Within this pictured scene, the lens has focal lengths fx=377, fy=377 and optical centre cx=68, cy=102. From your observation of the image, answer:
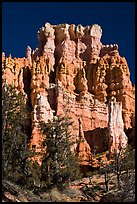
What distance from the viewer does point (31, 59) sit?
73750mm

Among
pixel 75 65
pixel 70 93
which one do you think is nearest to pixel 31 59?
pixel 75 65

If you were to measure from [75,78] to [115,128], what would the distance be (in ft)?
52.8

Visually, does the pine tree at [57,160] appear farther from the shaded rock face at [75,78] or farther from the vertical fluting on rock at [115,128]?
the shaded rock face at [75,78]

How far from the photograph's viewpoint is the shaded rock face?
59781 millimetres

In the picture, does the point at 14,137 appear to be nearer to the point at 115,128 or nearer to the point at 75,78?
the point at 115,128

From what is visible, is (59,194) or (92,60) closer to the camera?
(59,194)

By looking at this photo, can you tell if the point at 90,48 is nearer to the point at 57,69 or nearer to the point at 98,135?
the point at 57,69

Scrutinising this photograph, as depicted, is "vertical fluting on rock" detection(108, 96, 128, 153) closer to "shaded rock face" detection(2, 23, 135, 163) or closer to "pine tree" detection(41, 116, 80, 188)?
"shaded rock face" detection(2, 23, 135, 163)

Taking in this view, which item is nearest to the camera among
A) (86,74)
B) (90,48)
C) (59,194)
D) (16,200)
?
(16,200)

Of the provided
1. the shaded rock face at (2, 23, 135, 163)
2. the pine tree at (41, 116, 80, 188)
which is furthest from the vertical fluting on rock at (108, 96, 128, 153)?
the pine tree at (41, 116, 80, 188)

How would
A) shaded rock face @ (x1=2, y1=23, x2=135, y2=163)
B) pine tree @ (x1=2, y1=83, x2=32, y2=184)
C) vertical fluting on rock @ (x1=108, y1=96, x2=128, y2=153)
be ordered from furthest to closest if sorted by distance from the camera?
shaded rock face @ (x1=2, y1=23, x2=135, y2=163) < vertical fluting on rock @ (x1=108, y1=96, x2=128, y2=153) < pine tree @ (x1=2, y1=83, x2=32, y2=184)

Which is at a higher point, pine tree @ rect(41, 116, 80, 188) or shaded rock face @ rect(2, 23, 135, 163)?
shaded rock face @ rect(2, 23, 135, 163)

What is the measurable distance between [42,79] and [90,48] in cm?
1455

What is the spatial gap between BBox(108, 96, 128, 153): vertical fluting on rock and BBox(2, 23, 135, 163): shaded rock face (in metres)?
Result: 0.19
